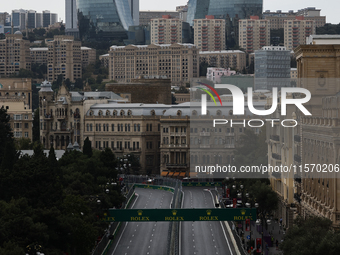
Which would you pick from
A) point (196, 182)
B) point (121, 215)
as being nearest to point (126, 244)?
point (121, 215)

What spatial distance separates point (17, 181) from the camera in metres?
93.2

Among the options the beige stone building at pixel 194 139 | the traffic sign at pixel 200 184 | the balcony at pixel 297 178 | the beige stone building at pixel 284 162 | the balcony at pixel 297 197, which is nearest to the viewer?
the balcony at pixel 297 197

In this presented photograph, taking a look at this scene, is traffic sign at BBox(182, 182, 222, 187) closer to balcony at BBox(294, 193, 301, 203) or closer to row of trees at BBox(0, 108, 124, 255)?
row of trees at BBox(0, 108, 124, 255)

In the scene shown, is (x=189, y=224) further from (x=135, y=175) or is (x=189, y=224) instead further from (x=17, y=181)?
(x=135, y=175)

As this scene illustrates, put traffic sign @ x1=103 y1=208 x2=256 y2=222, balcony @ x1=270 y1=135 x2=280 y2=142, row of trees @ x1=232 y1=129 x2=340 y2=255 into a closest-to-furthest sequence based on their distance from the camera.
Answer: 1. row of trees @ x1=232 y1=129 x2=340 y2=255
2. traffic sign @ x1=103 y1=208 x2=256 y2=222
3. balcony @ x1=270 y1=135 x2=280 y2=142

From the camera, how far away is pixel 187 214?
339ft

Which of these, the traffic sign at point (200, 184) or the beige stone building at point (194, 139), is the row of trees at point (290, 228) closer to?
the traffic sign at point (200, 184)

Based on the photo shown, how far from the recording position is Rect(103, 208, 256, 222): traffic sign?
102625 mm

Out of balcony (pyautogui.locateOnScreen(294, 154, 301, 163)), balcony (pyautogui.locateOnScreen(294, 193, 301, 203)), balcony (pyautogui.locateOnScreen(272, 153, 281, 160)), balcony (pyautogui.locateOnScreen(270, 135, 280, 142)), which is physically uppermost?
balcony (pyautogui.locateOnScreen(270, 135, 280, 142))

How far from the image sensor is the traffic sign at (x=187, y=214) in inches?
4040

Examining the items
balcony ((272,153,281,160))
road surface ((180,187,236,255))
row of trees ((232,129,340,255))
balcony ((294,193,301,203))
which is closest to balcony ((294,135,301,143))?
balcony ((294,193,301,203))

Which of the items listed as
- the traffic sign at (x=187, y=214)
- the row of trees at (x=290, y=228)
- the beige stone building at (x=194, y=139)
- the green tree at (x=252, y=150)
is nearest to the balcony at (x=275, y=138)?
the green tree at (x=252, y=150)

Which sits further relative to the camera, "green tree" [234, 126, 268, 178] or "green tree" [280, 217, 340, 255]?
"green tree" [234, 126, 268, 178]

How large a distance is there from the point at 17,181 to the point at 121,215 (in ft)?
46.7
